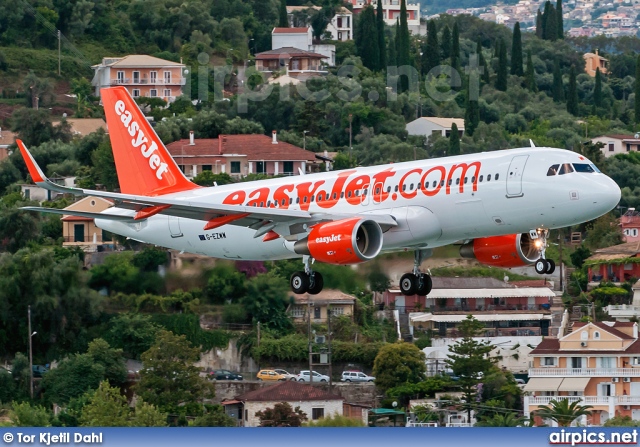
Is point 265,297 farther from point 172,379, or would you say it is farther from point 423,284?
point 423,284

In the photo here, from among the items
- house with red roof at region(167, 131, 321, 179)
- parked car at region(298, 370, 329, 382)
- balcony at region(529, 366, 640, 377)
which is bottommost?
parked car at region(298, 370, 329, 382)

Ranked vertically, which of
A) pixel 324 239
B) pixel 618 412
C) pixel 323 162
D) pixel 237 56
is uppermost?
pixel 237 56

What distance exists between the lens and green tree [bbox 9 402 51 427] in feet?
261

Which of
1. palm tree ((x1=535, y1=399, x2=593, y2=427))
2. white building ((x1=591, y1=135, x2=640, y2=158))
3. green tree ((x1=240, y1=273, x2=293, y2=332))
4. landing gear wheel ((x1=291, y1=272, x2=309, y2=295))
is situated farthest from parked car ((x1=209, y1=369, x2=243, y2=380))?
white building ((x1=591, y1=135, x2=640, y2=158))

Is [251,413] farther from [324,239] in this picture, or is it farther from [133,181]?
[324,239]

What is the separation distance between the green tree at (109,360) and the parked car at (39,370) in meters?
3.04

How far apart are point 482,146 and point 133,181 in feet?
310

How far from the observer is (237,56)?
19988cm

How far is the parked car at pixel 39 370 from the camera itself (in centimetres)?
9206

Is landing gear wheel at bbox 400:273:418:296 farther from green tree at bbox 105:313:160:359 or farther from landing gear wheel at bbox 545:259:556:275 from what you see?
green tree at bbox 105:313:160:359

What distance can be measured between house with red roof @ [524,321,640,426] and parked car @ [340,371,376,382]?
9170 millimetres

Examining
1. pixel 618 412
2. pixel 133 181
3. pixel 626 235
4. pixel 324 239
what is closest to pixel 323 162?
pixel 626 235

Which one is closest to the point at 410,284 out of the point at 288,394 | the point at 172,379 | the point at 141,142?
the point at 141,142

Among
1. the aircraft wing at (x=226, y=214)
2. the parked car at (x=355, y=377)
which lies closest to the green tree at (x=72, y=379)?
the parked car at (x=355, y=377)
